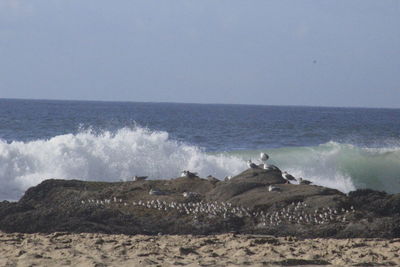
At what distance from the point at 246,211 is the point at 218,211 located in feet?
1.51

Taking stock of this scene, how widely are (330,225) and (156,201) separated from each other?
3.04m

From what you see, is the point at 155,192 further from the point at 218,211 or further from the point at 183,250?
the point at 183,250

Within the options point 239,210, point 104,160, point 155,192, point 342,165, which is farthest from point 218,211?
point 342,165

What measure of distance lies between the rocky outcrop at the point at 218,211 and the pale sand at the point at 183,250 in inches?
24.6

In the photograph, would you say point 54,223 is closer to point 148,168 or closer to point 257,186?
point 257,186

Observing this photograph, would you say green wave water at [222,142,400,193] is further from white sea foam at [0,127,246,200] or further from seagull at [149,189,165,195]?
seagull at [149,189,165,195]

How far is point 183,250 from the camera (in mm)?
9727

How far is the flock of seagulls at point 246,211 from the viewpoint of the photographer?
38.7 feet

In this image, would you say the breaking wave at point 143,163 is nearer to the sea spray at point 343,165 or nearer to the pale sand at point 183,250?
the sea spray at point 343,165

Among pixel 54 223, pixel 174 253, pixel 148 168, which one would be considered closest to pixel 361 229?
pixel 174 253

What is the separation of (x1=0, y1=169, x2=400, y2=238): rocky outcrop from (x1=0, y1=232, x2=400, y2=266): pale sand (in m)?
0.62

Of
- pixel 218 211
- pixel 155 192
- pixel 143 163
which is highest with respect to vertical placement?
pixel 155 192

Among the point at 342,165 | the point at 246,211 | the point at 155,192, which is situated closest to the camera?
the point at 246,211

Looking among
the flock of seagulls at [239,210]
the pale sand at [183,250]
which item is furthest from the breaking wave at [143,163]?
the pale sand at [183,250]
